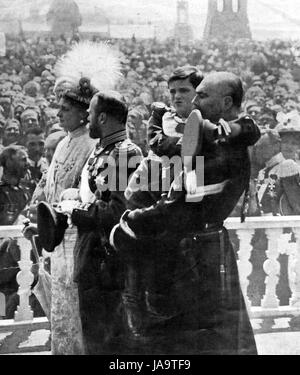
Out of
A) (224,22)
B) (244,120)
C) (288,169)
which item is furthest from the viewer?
(288,169)

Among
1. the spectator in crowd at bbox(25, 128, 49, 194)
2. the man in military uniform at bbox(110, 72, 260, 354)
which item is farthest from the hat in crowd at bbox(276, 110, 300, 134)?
the spectator in crowd at bbox(25, 128, 49, 194)

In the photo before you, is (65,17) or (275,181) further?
(275,181)

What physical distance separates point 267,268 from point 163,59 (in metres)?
1.50

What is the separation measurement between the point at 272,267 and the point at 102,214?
3.86ft

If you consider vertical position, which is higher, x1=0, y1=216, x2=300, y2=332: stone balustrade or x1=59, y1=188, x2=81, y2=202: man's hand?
x1=59, y1=188, x2=81, y2=202: man's hand

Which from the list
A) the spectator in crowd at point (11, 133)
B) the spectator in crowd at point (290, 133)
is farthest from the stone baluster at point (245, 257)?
the spectator in crowd at point (11, 133)

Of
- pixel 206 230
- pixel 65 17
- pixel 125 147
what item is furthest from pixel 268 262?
pixel 65 17

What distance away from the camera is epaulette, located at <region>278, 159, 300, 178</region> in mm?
4188

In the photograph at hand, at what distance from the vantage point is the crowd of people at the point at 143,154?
3885 millimetres

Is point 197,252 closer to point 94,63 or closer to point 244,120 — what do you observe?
point 244,120

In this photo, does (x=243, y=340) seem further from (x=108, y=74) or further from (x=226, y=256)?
(x=108, y=74)

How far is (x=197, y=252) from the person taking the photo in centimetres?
389

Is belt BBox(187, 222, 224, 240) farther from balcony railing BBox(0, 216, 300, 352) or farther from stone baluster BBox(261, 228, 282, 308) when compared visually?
stone baluster BBox(261, 228, 282, 308)

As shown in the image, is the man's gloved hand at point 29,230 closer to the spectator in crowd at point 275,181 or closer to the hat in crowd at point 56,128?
the hat in crowd at point 56,128
